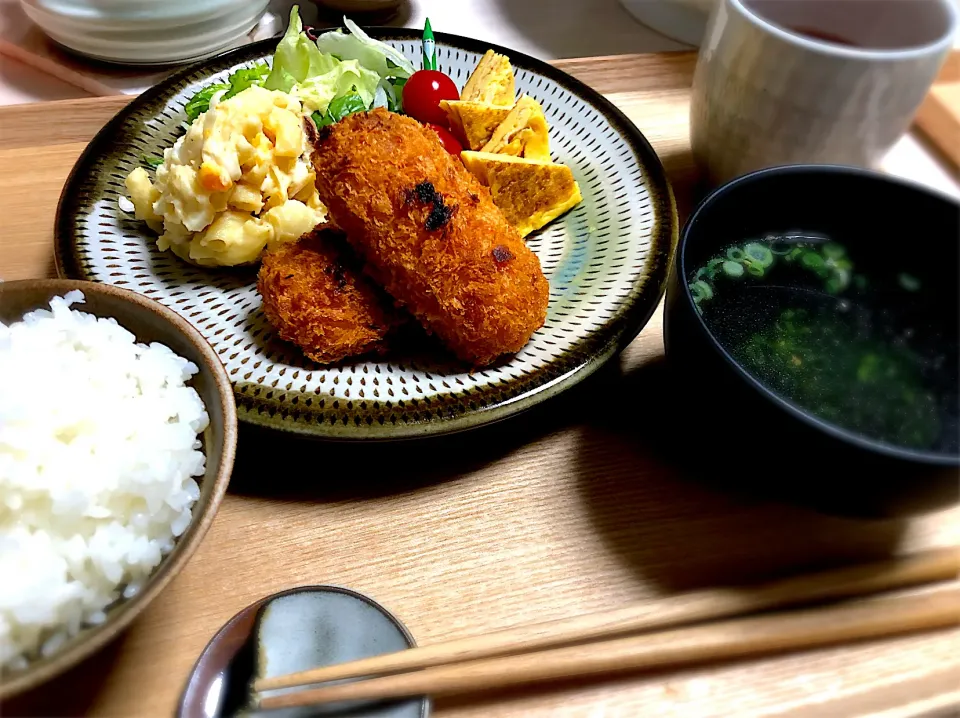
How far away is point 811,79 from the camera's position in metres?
1.21

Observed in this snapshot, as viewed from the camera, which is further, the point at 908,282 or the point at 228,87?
the point at 228,87

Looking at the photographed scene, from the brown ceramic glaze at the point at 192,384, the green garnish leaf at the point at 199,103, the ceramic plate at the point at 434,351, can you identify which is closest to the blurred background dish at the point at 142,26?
the ceramic plate at the point at 434,351

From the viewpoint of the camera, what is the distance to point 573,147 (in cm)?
151

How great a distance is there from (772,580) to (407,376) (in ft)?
1.94

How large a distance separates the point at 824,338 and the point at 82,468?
3.00 feet

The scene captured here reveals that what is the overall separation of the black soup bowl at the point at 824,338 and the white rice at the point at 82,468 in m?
0.65

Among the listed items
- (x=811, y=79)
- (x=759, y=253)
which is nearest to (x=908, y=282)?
(x=759, y=253)

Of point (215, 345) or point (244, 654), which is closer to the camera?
point (244, 654)

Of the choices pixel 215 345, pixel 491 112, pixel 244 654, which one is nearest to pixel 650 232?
pixel 491 112

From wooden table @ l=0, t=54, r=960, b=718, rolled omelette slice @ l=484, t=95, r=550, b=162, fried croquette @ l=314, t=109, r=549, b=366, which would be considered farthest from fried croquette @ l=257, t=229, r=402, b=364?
rolled omelette slice @ l=484, t=95, r=550, b=162

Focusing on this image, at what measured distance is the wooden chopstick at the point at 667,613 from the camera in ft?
2.56

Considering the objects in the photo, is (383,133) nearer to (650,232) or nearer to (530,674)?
(650,232)

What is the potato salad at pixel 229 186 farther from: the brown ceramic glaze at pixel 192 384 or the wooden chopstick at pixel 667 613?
the wooden chopstick at pixel 667 613

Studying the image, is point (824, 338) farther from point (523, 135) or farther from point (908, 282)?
point (523, 135)
